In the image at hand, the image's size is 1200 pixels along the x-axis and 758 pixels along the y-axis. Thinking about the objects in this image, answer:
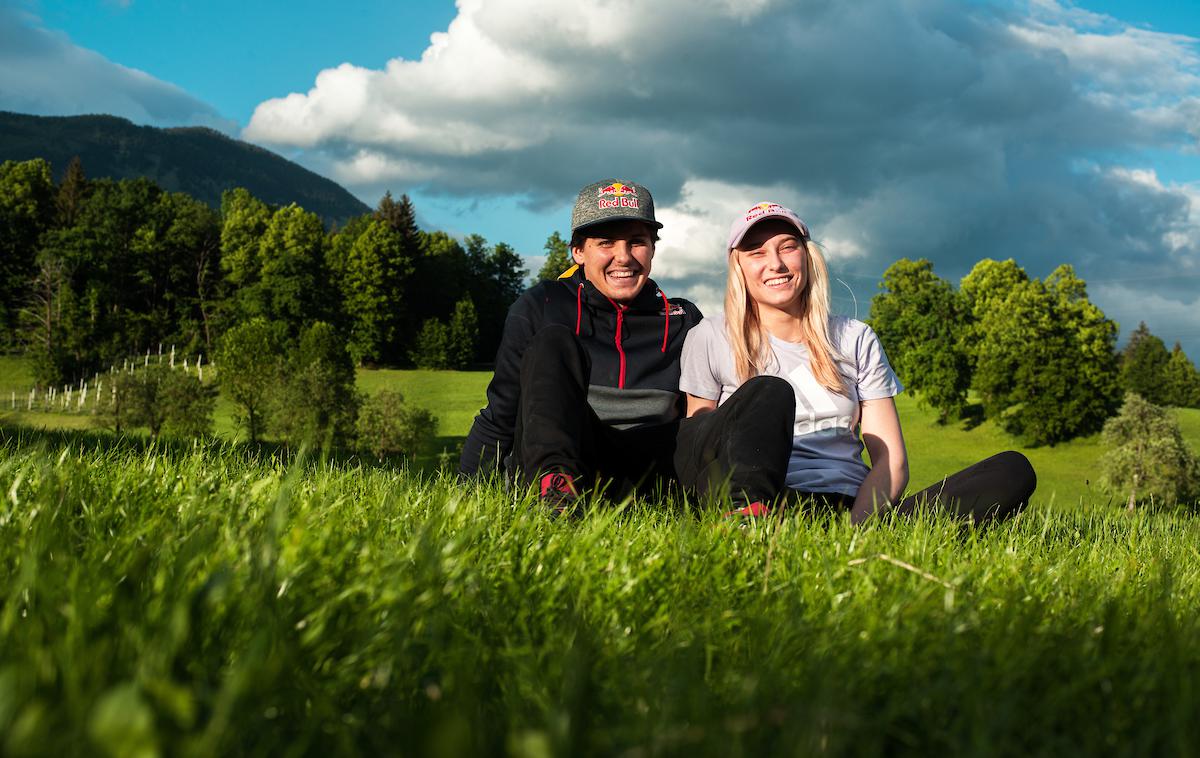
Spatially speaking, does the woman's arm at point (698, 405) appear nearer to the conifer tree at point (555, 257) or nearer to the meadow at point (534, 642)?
the meadow at point (534, 642)

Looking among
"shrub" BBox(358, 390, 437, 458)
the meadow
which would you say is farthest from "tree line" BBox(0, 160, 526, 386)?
the meadow

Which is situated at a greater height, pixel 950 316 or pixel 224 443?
pixel 950 316

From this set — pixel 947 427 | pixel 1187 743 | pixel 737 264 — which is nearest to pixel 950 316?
pixel 947 427

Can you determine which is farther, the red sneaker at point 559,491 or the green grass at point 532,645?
the red sneaker at point 559,491

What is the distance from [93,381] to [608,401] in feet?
241

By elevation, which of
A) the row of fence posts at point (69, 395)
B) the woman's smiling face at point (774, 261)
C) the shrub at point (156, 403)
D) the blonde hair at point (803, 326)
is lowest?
the row of fence posts at point (69, 395)

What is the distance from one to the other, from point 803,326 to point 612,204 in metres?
1.32

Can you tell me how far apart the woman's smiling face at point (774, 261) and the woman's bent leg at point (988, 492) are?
1320mm

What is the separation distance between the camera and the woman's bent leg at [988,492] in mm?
4402

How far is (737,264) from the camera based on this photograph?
5023 millimetres

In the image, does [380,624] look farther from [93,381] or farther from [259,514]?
[93,381]

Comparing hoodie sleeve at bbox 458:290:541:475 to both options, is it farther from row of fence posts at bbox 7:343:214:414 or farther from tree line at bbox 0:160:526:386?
tree line at bbox 0:160:526:386

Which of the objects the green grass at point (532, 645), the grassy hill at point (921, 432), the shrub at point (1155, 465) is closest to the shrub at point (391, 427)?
the grassy hill at point (921, 432)

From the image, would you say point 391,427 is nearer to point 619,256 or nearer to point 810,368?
point 619,256
